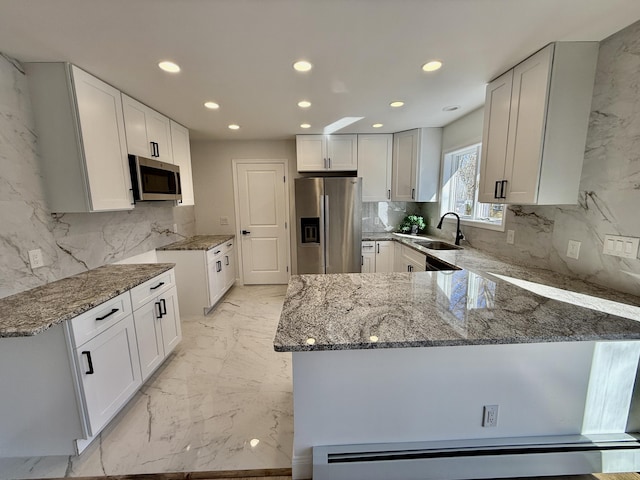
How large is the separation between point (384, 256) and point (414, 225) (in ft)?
2.27

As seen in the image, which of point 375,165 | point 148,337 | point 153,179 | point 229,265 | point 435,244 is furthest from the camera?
point 229,265

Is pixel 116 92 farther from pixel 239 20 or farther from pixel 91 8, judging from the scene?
pixel 239 20

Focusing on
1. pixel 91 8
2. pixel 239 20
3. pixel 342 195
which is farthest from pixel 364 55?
pixel 342 195

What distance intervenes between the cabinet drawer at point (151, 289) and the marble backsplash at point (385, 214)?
287cm

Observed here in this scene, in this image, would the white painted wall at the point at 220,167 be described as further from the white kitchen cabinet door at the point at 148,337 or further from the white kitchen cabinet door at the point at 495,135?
the white kitchen cabinet door at the point at 495,135

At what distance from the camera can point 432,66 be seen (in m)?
1.83

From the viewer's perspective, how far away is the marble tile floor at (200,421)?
1.45 m

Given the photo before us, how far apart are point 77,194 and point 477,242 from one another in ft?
11.8

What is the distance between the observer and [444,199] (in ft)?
11.4

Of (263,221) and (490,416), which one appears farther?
(263,221)

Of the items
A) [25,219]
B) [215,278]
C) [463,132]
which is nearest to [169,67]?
[25,219]

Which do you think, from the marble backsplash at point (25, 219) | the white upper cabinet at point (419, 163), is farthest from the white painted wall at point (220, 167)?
the marble backsplash at point (25, 219)

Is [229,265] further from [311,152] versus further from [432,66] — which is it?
[432,66]

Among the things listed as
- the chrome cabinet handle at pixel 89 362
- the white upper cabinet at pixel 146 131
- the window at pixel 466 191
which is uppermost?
the white upper cabinet at pixel 146 131
